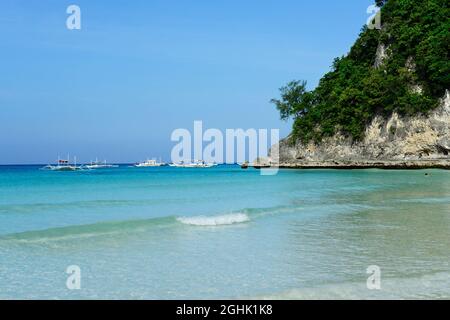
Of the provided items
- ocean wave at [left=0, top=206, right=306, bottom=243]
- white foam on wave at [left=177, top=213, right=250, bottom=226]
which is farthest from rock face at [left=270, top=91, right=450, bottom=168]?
white foam on wave at [left=177, top=213, right=250, bottom=226]

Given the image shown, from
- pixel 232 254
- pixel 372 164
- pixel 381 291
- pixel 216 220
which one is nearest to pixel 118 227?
pixel 216 220

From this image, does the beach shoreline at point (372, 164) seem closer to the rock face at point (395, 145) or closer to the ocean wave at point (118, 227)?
the rock face at point (395, 145)

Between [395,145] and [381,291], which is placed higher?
[395,145]

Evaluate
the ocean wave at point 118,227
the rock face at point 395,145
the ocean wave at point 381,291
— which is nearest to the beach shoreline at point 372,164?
the rock face at point 395,145

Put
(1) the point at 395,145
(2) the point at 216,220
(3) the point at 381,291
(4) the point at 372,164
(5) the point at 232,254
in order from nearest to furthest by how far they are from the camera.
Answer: (3) the point at 381,291 < (5) the point at 232,254 < (2) the point at 216,220 < (1) the point at 395,145 < (4) the point at 372,164

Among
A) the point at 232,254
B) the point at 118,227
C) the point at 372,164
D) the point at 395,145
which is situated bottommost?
the point at 118,227

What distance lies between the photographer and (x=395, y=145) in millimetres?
51906

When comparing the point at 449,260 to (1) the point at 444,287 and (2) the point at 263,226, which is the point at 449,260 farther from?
(2) the point at 263,226

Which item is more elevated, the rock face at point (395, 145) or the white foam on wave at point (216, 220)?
the rock face at point (395, 145)

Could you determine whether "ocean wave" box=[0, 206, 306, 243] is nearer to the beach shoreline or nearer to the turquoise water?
the turquoise water

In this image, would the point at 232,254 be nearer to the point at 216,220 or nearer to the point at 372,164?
the point at 216,220

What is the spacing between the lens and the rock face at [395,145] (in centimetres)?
4847

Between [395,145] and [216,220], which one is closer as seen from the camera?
[216,220]

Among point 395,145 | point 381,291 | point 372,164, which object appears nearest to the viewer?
point 381,291
